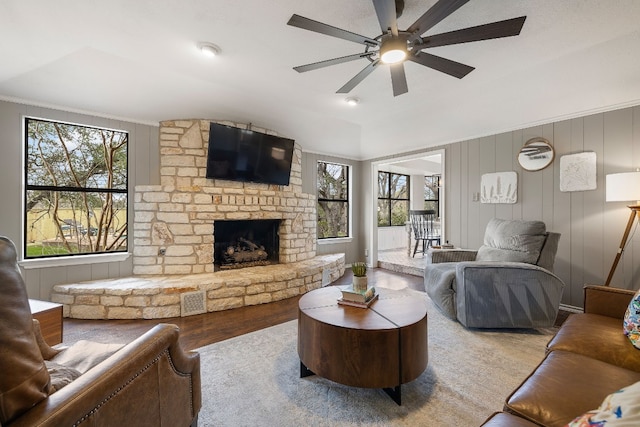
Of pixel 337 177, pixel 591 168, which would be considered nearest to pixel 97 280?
pixel 337 177

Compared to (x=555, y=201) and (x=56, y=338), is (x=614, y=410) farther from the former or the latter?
(x=555, y=201)

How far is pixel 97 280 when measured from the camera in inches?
133

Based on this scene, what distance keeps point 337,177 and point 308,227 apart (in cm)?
148

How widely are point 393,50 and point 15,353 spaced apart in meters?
2.08

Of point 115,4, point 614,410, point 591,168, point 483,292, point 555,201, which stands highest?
point 115,4

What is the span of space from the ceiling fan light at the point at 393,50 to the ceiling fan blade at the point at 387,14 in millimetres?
50

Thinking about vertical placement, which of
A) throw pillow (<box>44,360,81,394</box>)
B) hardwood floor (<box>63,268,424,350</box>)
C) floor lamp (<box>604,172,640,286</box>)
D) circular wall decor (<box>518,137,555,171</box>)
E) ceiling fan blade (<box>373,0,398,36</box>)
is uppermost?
ceiling fan blade (<box>373,0,398,36</box>)

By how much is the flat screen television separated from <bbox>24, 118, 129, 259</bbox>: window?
112 centimetres

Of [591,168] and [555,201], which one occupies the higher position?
[591,168]

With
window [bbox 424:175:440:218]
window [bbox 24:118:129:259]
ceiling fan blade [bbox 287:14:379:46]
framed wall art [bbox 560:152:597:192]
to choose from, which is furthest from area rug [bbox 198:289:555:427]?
window [bbox 424:175:440:218]

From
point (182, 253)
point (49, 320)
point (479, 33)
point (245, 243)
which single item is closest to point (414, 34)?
point (479, 33)

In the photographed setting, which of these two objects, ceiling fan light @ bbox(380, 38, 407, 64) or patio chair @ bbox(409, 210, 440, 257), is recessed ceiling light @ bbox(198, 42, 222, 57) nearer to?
ceiling fan light @ bbox(380, 38, 407, 64)

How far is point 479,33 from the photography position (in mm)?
1632

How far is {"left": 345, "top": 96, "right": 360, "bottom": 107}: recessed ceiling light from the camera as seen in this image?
3461 mm
